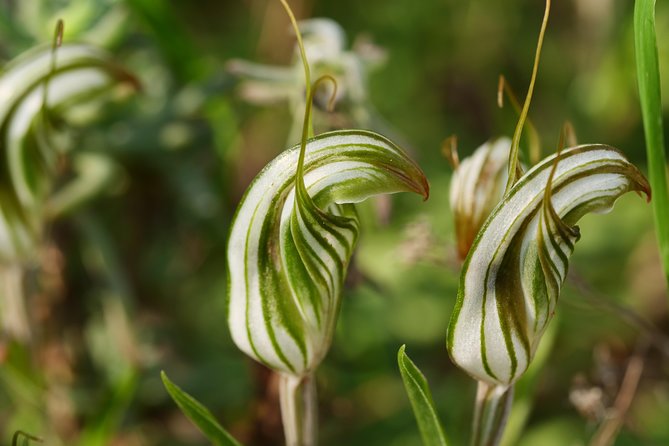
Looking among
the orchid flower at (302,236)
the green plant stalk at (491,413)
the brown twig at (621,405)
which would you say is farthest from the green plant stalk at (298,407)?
the brown twig at (621,405)

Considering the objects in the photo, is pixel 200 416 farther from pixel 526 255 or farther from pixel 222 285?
pixel 222 285

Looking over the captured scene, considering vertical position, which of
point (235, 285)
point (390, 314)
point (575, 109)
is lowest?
point (390, 314)

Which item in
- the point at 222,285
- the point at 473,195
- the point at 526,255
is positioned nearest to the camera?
the point at 526,255

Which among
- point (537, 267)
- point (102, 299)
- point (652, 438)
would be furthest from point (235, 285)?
point (652, 438)

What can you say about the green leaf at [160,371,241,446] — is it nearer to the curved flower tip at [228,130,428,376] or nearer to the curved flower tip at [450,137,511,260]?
the curved flower tip at [228,130,428,376]

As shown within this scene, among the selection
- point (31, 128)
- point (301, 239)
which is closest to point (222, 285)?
point (31, 128)

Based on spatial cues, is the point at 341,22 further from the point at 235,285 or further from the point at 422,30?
the point at 235,285

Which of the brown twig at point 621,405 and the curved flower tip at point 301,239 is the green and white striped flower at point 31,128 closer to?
the curved flower tip at point 301,239
